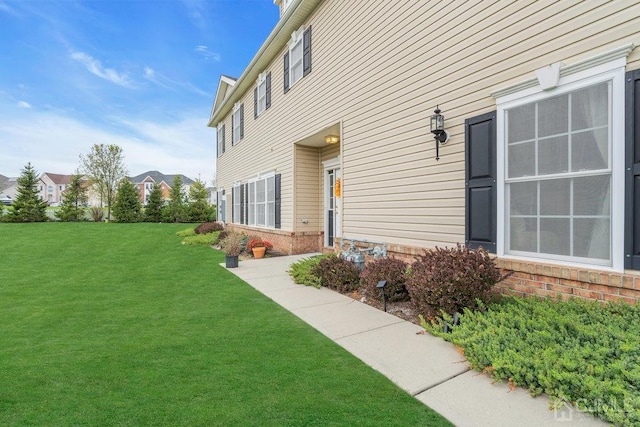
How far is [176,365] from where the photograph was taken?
114 inches

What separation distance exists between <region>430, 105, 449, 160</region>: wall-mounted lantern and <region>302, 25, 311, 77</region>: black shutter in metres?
4.88

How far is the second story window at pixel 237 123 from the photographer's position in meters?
13.9

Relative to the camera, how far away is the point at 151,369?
111 inches

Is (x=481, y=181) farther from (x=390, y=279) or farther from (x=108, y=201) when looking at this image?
(x=108, y=201)

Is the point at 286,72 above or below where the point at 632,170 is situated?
above

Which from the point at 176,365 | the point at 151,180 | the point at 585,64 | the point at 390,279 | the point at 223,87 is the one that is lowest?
the point at 176,365

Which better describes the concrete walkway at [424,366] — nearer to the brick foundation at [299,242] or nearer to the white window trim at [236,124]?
the brick foundation at [299,242]

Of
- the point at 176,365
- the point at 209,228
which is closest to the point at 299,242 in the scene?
the point at 176,365

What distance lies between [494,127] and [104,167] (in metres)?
34.8

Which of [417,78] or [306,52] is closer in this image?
[417,78]

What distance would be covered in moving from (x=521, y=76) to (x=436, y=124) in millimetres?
1124

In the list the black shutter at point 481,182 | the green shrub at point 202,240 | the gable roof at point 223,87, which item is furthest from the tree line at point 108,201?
the black shutter at point 481,182

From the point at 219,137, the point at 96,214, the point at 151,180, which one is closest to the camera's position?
the point at 219,137

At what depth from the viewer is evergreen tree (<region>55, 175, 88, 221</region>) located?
2491 cm
